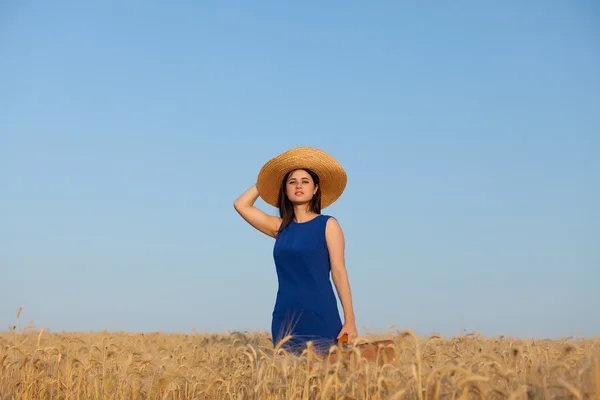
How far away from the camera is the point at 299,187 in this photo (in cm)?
645

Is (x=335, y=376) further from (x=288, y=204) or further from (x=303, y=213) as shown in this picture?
(x=288, y=204)

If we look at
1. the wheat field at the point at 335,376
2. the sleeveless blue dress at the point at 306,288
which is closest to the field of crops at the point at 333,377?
the wheat field at the point at 335,376

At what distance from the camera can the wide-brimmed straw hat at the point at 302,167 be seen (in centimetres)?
679

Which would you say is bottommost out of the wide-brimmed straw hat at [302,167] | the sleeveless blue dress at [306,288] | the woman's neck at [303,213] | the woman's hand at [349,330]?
the woman's hand at [349,330]

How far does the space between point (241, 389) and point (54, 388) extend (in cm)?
185

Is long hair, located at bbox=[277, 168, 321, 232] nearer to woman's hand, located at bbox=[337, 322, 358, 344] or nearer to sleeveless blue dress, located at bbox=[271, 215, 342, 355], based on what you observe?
sleeveless blue dress, located at bbox=[271, 215, 342, 355]

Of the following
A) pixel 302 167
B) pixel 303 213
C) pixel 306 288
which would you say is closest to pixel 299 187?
pixel 303 213

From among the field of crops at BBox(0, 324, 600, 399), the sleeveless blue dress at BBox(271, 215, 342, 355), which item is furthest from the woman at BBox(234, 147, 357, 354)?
the field of crops at BBox(0, 324, 600, 399)

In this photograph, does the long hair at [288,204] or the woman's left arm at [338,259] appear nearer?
the woman's left arm at [338,259]

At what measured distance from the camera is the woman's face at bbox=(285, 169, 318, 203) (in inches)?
254

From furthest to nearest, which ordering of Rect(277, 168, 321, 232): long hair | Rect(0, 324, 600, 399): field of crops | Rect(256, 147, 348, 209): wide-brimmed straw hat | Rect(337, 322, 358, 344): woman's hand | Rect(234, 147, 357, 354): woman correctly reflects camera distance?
Rect(256, 147, 348, 209): wide-brimmed straw hat
Rect(277, 168, 321, 232): long hair
Rect(234, 147, 357, 354): woman
Rect(337, 322, 358, 344): woman's hand
Rect(0, 324, 600, 399): field of crops

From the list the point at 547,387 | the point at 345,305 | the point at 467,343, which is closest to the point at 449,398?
the point at 547,387

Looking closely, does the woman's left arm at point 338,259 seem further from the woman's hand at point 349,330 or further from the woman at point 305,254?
the woman's hand at point 349,330

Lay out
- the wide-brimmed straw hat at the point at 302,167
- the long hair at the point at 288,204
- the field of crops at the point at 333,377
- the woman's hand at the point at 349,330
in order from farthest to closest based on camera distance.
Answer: the wide-brimmed straw hat at the point at 302,167
the long hair at the point at 288,204
the woman's hand at the point at 349,330
the field of crops at the point at 333,377
